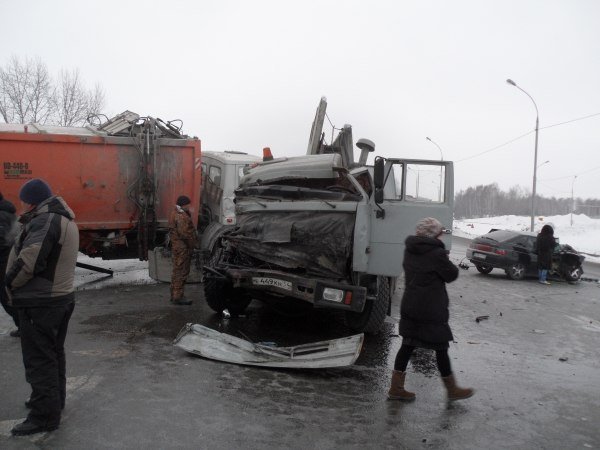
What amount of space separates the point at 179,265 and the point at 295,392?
364 centimetres

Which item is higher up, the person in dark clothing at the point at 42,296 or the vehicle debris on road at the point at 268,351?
the person in dark clothing at the point at 42,296

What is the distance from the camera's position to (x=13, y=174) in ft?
25.4

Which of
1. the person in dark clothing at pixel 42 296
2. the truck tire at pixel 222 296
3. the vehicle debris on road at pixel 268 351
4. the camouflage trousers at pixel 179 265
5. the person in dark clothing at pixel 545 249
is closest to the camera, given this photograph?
the person in dark clothing at pixel 42 296

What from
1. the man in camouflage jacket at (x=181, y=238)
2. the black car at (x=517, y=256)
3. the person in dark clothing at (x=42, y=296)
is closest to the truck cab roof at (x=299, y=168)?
the man in camouflage jacket at (x=181, y=238)

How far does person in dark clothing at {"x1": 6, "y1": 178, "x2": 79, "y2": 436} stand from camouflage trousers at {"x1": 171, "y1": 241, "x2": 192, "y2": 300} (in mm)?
3800

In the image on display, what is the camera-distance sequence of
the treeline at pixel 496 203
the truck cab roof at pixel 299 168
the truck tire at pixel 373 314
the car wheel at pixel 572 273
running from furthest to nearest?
1. the treeline at pixel 496 203
2. the car wheel at pixel 572 273
3. the truck cab roof at pixel 299 168
4. the truck tire at pixel 373 314

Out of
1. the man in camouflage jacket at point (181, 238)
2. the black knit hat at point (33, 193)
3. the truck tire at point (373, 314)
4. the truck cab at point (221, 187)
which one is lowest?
the truck tire at point (373, 314)

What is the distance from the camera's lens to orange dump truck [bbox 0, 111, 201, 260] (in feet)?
25.7

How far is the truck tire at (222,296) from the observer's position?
6727 millimetres

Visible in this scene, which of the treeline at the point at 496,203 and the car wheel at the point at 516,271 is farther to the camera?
the treeline at the point at 496,203

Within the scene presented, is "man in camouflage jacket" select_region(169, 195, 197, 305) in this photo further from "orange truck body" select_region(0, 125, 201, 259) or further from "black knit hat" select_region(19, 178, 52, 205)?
"black knit hat" select_region(19, 178, 52, 205)

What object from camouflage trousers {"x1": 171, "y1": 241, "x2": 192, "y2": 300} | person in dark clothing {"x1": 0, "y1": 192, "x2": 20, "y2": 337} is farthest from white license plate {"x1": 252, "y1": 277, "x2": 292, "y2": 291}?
person in dark clothing {"x1": 0, "y1": 192, "x2": 20, "y2": 337}

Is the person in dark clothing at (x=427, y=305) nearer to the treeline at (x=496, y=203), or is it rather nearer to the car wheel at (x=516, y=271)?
the car wheel at (x=516, y=271)

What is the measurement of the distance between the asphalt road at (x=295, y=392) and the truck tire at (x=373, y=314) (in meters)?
0.30
